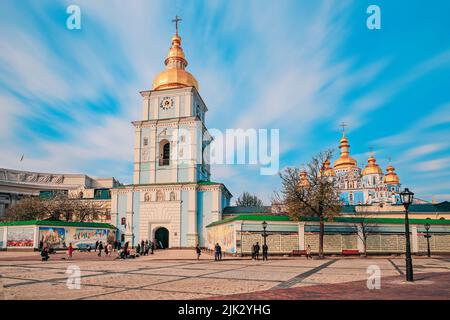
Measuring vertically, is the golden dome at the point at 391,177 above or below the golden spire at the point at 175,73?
below

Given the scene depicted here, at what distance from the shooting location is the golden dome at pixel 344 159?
3216 inches

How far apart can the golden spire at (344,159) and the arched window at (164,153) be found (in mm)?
49431

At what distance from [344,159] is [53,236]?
211 feet

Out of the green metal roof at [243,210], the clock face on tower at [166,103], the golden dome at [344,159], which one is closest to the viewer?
the clock face on tower at [166,103]

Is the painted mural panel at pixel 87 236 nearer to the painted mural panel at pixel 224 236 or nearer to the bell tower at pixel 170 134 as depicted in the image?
the bell tower at pixel 170 134

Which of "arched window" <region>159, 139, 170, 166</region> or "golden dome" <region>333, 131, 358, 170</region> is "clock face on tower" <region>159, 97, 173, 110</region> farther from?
"golden dome" <region>333, 131, 358, 170</region>

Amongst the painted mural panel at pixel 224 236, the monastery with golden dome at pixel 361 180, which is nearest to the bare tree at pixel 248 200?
the monastery with golden dome at pixel 361 180

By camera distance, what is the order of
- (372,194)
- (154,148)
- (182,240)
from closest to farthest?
(182,240)
(154,148)
(372,194)

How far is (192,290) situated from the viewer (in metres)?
11.0
